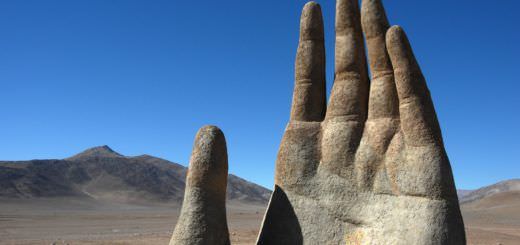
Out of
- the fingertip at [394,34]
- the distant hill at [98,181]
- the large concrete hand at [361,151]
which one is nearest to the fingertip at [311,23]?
the large concrete hand at [361,151]

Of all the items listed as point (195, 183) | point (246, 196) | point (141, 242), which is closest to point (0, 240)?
point (141, 242)

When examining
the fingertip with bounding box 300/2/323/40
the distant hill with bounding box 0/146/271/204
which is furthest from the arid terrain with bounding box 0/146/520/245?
the fingertip with bounding box 300/2/323/40

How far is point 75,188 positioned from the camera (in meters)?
98.7

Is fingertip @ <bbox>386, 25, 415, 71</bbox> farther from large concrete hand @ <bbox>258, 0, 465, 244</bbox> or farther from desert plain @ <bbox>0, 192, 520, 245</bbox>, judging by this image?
desert plain @ <bbox>0, 192, 520, 245</bbox>

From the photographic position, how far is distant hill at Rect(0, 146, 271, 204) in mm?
90625

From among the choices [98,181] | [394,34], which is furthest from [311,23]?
[98,181]

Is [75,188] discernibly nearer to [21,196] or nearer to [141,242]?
[21,196]

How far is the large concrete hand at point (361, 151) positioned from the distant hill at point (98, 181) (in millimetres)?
83685

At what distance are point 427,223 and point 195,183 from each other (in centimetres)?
414

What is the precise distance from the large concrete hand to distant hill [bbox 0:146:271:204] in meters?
83.7

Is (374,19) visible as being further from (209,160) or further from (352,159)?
(209,160)

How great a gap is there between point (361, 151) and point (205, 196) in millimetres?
3070

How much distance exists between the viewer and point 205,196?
946 centimetres

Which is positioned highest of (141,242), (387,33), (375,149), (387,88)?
(387,33)
